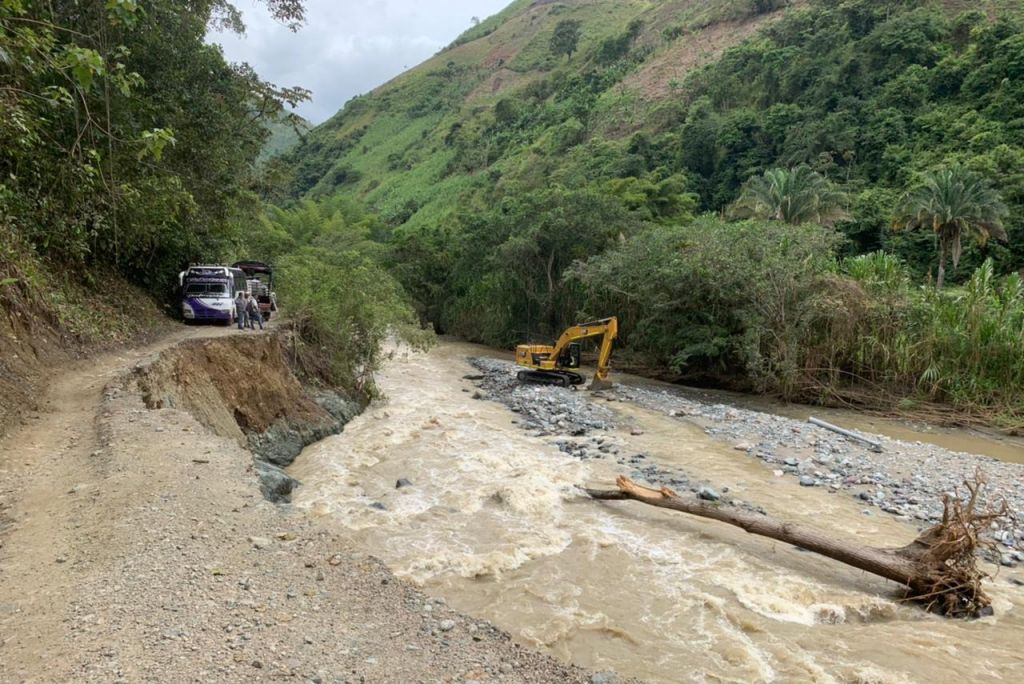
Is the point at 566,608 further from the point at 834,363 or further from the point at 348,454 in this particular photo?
the point at 834,363

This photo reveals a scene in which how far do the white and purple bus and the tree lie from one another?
111768 millimetres

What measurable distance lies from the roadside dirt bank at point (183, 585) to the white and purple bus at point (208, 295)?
979cm

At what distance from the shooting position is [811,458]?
12.8 metres

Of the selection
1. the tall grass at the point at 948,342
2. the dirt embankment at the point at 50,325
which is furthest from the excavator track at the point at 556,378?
the dirt embankment at the point at 50,325

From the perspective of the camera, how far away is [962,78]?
39469mm

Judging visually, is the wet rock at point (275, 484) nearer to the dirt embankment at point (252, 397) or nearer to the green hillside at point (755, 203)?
the dirt embankment at point (252, 397)

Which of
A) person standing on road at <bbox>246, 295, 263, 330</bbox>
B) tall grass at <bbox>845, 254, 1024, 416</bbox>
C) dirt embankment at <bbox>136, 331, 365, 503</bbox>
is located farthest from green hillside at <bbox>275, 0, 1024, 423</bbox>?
dirt embankment at <bbox>136, 331, 365, 503</bbox>

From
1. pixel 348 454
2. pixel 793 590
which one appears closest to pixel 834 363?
pixel 793 590

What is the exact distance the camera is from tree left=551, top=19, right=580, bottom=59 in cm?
11319

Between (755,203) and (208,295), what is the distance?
33.2 meters

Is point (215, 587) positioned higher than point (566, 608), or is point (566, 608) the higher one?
point (215, 587)

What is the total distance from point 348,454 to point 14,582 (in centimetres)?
844

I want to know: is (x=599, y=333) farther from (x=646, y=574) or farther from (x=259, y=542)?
(x=259, y=542)

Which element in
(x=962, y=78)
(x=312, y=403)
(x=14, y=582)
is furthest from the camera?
(x=962, y=78)
